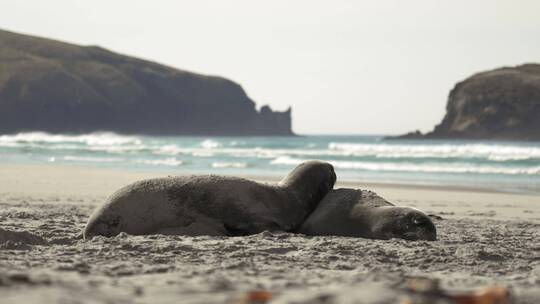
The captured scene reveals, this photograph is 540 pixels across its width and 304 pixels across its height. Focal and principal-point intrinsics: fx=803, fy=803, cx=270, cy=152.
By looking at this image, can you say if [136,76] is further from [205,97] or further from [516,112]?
[516,112]

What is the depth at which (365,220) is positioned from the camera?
8961 mm

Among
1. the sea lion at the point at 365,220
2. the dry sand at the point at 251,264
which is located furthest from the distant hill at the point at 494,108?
the dry sand at the point at 251,264

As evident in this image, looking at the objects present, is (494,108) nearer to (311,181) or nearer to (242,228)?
(311,181)

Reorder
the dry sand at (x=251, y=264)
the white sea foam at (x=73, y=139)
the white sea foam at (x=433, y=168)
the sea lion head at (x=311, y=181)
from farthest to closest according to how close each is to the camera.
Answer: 1. the white sea foam at (x=73, y=139)
2. the white sea foam at (x=433, y=168)
3. the sea lion head at (x=311, y=181)
4. the dry sand at (x=251, y=264)

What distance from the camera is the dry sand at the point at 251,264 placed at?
13.2 ft

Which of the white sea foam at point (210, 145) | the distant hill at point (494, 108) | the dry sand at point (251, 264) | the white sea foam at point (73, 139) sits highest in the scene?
the distant hill at point (494, 108)

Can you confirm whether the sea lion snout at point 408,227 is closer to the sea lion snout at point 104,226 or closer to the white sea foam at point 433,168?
the sea lion snout at point 104,226

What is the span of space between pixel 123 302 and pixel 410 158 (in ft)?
113

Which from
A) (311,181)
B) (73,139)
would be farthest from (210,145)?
(311,181)

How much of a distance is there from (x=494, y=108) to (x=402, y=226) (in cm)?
9803

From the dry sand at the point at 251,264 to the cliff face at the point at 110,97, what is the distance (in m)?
115

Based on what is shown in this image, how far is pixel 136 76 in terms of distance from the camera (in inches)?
5674

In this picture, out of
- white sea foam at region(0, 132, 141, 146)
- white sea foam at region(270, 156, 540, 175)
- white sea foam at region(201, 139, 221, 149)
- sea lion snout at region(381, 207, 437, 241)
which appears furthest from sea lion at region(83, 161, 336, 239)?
white sea foam at region(0, 132, 141, 146)

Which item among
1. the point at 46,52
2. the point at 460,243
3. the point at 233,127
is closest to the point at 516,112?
the point at 233,127
